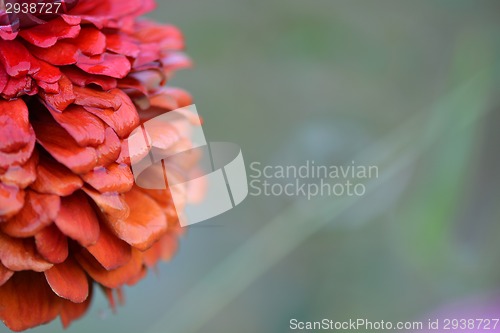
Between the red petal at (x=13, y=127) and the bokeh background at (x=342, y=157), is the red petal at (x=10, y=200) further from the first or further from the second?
the bokeh background at (x=342, y=157)

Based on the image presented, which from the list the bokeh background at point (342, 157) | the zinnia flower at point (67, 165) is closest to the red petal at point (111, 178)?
the zinnia flower at point (67, 165)

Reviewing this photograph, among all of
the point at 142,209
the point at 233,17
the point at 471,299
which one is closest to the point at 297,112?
the point at 233,17

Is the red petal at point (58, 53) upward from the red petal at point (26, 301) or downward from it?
upward

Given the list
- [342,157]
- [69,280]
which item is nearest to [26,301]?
[69,280]

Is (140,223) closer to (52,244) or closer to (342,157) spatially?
(52,244)

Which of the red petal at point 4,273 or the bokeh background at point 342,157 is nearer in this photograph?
the red petal at point 4,273

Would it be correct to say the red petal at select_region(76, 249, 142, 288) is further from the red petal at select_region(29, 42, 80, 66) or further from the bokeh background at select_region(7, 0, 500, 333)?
the bokeh background at select_region(7, 0, 500, 333)
